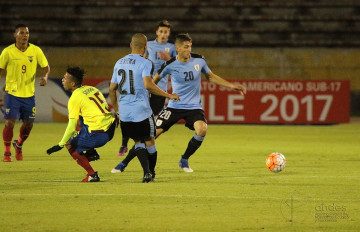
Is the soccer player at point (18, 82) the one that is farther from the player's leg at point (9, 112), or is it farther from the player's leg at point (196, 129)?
the player's leg at point (196, 129)

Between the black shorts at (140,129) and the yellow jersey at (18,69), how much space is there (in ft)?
10.4

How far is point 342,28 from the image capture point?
80.4ft

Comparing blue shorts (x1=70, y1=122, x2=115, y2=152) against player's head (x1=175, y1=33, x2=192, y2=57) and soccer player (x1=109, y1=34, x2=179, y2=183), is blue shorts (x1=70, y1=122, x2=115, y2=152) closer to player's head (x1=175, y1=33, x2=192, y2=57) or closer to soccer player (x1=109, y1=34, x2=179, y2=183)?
soccer player (x1=109, y1=34, x2=179, y2=183)

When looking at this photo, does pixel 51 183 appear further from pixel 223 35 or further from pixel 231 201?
pixel 223 35

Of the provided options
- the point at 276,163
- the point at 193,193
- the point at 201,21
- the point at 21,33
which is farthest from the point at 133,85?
the point at 201,21

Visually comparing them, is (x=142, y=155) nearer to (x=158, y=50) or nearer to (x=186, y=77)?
(x=186, y=77)

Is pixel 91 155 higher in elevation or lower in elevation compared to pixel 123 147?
higher

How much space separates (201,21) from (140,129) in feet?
53.2

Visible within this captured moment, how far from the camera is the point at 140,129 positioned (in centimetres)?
891

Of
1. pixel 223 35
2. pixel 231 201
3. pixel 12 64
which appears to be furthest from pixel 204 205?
pixel 223 35

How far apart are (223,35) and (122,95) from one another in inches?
628

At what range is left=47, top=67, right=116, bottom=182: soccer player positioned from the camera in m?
9.02

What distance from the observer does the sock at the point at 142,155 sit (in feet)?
29.4

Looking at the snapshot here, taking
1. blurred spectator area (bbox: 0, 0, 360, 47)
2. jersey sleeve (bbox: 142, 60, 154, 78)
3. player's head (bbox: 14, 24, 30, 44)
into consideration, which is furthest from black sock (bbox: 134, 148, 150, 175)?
blurred spectator area (bbox: 0, 0, 360, 47)
